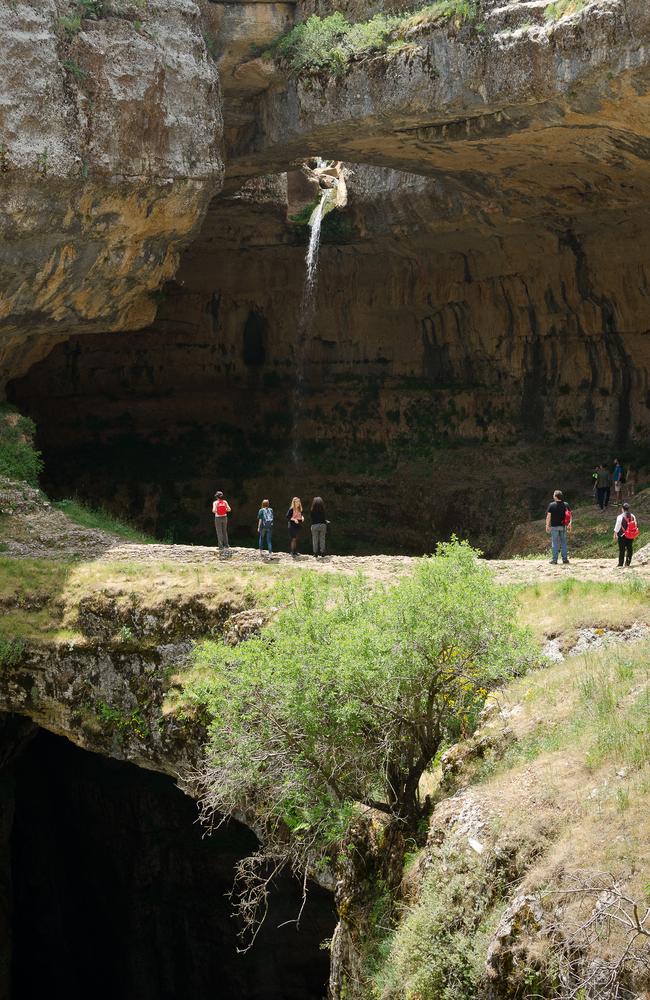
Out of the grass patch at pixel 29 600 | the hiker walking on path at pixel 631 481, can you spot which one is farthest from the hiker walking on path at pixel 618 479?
the grass patch at pixel 29 600

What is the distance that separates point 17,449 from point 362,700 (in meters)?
14.6

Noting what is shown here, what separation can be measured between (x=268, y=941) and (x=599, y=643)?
45.8 ft

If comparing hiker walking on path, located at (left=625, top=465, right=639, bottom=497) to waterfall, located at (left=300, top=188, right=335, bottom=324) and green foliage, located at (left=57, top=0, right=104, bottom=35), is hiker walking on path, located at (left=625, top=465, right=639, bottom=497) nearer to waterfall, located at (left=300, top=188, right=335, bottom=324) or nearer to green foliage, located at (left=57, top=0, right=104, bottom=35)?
waterfall, located at (left=300, top=188, right=335, bottom=324)

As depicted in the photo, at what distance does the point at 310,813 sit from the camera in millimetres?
12914

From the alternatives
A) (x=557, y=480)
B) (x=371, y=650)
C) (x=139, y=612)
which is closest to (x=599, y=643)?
(x=371, y=650)

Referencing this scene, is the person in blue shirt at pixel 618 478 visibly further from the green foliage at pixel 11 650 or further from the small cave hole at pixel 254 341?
the green foliage at pixel 11 650

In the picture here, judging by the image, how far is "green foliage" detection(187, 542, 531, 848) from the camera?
12891 millimetres

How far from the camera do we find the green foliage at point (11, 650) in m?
18.6

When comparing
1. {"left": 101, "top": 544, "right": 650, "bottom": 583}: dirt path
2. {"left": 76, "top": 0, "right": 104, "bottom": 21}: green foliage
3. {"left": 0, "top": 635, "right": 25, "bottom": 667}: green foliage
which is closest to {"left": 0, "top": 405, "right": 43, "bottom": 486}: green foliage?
{"left": 101, "top": 544, "right": 650, "bottom": 583}: dirt path

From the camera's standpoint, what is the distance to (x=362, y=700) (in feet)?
42.3

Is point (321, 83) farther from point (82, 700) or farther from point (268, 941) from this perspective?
point (268, 941)

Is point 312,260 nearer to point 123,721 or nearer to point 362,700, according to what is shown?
point 123,721

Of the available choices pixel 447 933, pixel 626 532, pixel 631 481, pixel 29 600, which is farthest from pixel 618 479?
pixel 447 933

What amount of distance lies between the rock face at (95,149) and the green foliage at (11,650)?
7.69 metres
